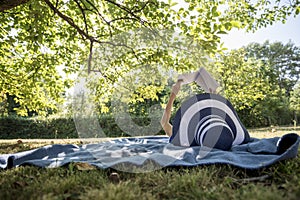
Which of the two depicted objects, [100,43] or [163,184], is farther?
[100,43]

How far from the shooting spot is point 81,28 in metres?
3.74

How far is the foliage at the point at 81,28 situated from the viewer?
2.56m

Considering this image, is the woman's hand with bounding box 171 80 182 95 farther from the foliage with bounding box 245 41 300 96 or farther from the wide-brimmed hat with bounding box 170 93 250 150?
the foliage with bounding box 245 41 300 96

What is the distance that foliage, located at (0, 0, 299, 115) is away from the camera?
8.41ft

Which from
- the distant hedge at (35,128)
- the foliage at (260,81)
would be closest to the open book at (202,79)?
the foliage at (260,81)

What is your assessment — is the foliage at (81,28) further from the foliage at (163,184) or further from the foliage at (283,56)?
the foliage at (283,56)

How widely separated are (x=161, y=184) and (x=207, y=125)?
3.31 feet

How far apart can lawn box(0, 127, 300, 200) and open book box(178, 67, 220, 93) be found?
1381 millimetres

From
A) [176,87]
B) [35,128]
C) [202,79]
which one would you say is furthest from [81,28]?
[35,128]

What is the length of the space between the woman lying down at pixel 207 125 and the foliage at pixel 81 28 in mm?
540

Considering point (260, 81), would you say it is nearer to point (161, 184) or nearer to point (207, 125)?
point (207, 125)

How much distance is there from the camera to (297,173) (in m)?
1.18

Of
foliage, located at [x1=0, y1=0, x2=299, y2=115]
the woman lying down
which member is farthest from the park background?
the woman lying down

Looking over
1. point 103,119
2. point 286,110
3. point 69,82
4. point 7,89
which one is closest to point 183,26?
point 103,119
